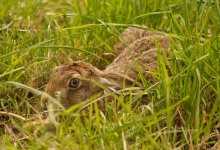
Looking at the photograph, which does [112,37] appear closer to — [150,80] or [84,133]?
[150,80]

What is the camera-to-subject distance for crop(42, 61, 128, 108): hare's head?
4.77 meters

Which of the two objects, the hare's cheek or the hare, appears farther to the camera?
the hare's cheek

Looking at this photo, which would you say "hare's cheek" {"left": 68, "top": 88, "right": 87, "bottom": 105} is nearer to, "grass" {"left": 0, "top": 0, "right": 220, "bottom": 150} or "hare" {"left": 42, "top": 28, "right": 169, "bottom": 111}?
"hare" {"left": 42, "top": 28, "right": 169, "bottom": 111}

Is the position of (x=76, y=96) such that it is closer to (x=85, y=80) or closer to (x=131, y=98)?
(x=85, y=80)

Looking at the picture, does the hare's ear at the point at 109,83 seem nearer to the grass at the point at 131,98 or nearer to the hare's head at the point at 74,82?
the hare's head at the point at 74,82

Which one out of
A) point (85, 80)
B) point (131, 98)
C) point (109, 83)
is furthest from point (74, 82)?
point (131, 98)

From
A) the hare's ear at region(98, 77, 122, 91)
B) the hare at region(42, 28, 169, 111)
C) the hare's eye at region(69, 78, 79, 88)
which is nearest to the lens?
the hare at region(42, 28, 169, 111)

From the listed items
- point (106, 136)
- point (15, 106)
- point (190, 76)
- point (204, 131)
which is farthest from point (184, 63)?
point (15, 106)

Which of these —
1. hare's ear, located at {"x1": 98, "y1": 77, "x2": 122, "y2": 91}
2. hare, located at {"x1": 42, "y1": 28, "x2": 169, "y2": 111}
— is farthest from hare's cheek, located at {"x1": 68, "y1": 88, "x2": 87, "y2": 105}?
hare's ear, located at {"x1": 98, "y1": 77, "x2": 122, "y2": 91}

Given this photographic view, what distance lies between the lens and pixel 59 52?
569cm

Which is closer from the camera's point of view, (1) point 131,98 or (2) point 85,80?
(1) point 131,98

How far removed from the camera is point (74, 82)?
4.90 meters

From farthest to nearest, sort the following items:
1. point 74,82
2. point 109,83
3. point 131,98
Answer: point 109,83 < point 74,82 < point 131,98

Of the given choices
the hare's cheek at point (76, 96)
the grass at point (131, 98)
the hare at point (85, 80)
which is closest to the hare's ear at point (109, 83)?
the hare at point (85, 80)
